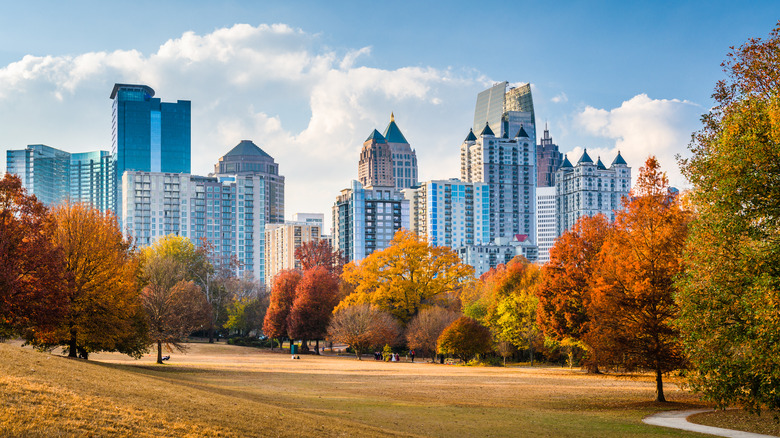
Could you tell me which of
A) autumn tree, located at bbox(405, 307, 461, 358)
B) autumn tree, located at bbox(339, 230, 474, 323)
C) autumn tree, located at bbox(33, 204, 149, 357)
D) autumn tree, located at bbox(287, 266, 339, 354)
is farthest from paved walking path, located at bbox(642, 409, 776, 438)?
autumn tree, located at bbox(287, 266, 339, 354)

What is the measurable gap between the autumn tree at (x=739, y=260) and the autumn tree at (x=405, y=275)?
5090 centimetres

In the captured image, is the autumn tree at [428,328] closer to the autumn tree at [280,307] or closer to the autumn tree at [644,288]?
the autumn tree at [280,307]

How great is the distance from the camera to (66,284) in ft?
116

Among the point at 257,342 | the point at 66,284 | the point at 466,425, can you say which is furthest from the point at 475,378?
the point at 257,342

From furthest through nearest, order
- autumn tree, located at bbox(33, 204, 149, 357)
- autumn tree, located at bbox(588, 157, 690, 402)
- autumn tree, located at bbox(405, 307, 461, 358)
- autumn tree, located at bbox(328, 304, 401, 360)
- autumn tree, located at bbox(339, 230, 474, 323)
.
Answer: autumn tree, located at bbox(339, 230, 474, 323), autumn tree, located at bbox(328, 304, 401, 360), autumn tree, located at bbox(405, 307, 461, 358), autumn tree, located at bbox(33, 204, 149, 357), autumn tree, located at bbox(588, 157, 690, 402)

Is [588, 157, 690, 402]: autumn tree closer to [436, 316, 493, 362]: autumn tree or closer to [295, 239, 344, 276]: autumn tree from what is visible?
[436, 316, 493, 362]: autumn tree

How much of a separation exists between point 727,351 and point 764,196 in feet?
15.4

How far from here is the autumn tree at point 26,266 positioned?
3117cm

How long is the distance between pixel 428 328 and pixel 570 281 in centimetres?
2078

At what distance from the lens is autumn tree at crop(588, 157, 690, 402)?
30.9 meters

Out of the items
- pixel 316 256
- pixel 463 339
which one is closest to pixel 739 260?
pixel 463 339

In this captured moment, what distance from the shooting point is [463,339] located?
209 ft

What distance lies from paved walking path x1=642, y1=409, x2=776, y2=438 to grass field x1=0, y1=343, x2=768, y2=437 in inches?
35.4

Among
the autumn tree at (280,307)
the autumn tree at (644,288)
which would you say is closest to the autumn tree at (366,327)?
the autumn tree at (280,307)
